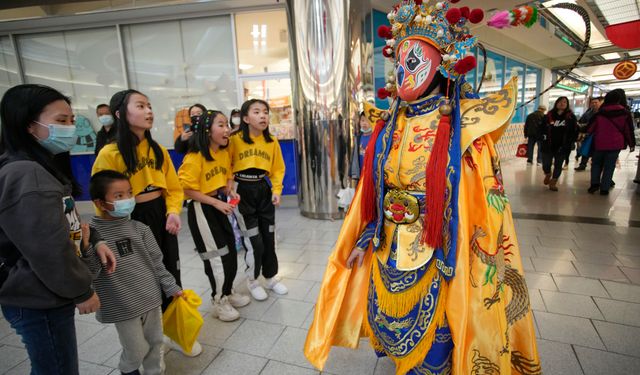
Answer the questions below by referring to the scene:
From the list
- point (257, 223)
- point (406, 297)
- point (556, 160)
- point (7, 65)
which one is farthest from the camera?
point (7, 65)

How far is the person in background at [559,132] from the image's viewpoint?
5.98 m

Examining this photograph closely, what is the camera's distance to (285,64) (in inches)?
241

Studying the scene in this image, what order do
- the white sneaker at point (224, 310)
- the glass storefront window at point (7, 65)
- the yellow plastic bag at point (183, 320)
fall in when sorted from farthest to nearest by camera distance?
the glass storefront window at point (7, 65)
the white sneaker at point (224, 310)
the yellow plastic bag at point (183, 320)

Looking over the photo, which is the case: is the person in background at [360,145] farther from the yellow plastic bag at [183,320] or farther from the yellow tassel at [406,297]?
the yellow tassel at [406,297]

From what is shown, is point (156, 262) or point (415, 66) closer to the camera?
point (415, 66)

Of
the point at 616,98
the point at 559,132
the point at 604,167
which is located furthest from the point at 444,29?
the point at 604,167

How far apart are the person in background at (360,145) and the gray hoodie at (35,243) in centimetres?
369

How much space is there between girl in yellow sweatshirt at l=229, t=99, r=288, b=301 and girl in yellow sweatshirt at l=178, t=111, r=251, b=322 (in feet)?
0.38

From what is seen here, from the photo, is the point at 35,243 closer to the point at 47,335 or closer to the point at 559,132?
the point at 47,335

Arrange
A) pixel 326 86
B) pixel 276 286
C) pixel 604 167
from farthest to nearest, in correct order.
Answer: pixel 604 167 < pixel 326 86 < pixel 276 286

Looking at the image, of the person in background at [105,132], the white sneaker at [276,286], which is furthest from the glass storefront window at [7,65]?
the white sneaker at [276,286]

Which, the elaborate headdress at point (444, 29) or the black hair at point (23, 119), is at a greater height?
the elaborate headdress at point (444, 29)

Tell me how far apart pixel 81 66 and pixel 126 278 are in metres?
6.54

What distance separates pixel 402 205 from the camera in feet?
4.70
